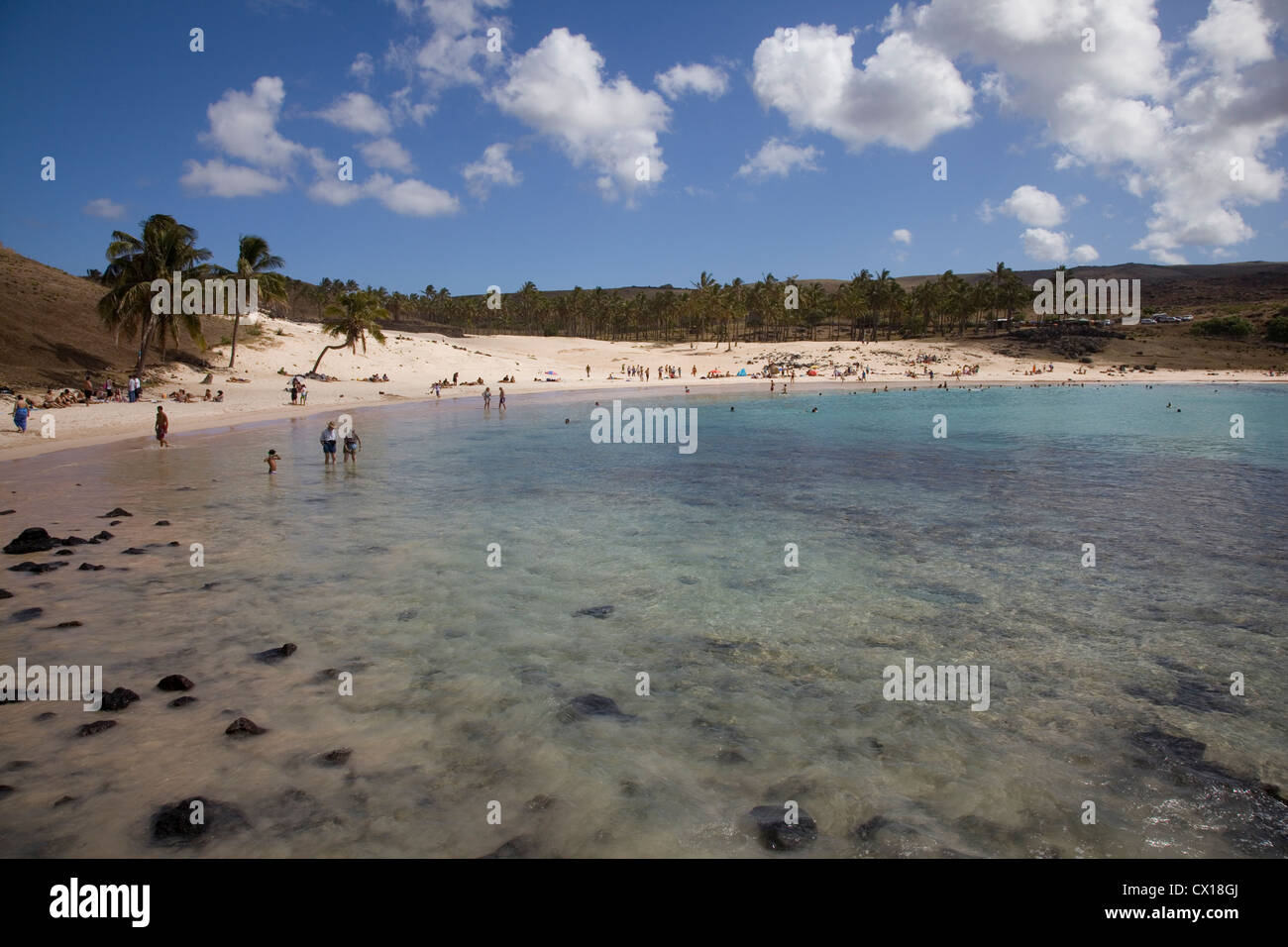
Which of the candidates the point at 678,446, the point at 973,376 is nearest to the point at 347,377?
the point at 678,446

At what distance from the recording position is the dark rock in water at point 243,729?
276 inches

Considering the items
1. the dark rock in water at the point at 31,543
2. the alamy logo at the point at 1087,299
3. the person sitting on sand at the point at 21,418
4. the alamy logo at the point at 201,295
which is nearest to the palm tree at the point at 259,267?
the alamy logo at the point at 201,295

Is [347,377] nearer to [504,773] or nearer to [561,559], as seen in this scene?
[561,559]

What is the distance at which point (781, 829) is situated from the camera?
18.9 feet

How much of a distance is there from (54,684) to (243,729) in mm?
2986

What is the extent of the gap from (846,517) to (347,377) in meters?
61.5

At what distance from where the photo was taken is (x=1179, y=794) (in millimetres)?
6348

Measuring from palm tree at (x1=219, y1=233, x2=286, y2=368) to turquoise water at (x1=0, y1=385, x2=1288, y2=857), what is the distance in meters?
Answer: 41.5

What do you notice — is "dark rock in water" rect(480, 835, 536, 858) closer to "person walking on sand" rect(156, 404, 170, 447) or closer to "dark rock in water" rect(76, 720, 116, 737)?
"dark rock in water" rect(76, 720, 116, 737)

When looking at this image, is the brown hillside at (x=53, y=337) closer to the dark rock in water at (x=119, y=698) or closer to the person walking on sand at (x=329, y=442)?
the person walking on sand at (x=329, y=442)
